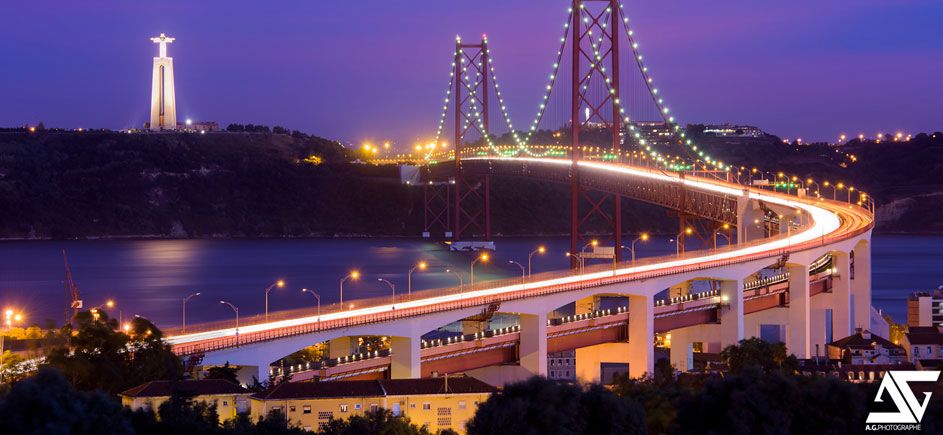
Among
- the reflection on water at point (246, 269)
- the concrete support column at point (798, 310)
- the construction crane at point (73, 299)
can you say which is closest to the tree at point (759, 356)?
the concrete support column at point (798, 310)

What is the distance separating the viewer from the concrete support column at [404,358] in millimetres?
25094

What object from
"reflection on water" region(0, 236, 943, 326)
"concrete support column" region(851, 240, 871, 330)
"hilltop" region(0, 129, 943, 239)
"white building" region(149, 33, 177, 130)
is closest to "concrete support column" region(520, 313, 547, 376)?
"reflection on water" region(0, 236, 943, 326)

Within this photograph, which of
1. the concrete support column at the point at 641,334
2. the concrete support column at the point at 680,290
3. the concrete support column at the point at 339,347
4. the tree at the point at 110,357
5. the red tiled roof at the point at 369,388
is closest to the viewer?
the red tiled roof at the point at 369,388

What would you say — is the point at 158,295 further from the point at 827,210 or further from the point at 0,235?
the point at 0,235

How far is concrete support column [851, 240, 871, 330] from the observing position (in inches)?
1681

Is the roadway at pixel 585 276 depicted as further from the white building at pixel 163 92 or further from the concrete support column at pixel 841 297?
the white building at pixel 163 92

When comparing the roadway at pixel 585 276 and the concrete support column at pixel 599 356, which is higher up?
the roadway at pixel 585 276

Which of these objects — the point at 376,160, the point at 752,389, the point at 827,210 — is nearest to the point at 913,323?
the point at 827,210

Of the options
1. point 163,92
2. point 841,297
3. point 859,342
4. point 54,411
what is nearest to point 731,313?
point 859,342

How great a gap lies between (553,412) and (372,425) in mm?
2745

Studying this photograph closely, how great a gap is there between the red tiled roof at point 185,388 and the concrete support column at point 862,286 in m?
26.3

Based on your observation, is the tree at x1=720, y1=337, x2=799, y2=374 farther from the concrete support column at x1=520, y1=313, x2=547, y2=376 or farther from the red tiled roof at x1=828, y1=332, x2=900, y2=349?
the red tiled roof at x1=828, y1=332, x2=900, y2=349

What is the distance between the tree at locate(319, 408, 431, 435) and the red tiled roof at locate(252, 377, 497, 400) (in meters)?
1.27

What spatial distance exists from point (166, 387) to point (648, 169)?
29.1 metres
